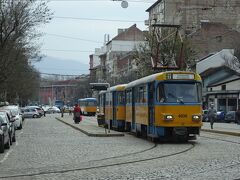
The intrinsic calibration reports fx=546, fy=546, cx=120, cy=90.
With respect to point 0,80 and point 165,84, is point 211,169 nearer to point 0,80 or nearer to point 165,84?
point 165,84

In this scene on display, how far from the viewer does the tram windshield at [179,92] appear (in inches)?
945

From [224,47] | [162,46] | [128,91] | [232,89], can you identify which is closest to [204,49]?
[224,47]

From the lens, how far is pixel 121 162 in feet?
54.5

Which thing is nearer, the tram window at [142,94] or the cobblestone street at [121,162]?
the cobblestone street at [121,162]

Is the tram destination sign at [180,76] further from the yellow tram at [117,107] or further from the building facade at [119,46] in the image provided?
the building facade at [119,46]

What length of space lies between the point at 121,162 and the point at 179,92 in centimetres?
825

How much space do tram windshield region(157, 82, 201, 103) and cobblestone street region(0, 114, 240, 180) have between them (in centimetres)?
207

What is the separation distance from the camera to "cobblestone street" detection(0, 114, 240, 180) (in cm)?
1382

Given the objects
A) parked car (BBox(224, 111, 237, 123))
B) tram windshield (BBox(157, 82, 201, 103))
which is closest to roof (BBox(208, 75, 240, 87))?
parked car (BBox(224, 111, 237, 123))

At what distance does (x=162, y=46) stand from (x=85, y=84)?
218ft

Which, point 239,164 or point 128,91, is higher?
point 128,91

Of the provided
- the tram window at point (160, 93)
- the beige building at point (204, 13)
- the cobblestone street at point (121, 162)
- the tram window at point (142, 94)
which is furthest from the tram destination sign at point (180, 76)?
the beige building at point (204, 13)

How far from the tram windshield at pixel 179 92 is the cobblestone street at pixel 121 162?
207cm

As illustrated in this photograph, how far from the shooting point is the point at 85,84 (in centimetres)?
12644
